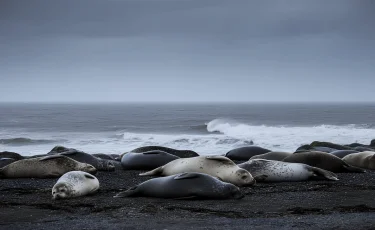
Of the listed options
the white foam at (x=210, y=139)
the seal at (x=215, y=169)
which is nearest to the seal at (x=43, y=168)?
the seal at (x=215, y=169)

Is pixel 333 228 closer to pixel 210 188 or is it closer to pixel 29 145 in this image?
pixel 210 188

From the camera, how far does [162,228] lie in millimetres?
6078

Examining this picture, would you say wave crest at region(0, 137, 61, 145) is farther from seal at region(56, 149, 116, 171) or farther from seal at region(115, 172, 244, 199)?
seal at region(115, 172, 244, 199)

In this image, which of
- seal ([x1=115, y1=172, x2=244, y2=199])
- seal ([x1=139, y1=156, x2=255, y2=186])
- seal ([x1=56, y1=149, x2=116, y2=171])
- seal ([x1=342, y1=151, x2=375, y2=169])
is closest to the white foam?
seal ([x1=342, y1=151, x2=375, y2=169])

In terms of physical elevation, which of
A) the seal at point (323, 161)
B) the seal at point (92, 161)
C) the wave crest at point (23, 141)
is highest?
the seal at point (323, 161)

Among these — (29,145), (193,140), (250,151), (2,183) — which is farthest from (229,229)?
(29,145)

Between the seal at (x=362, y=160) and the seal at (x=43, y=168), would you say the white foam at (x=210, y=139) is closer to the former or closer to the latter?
the seal at (x=362, y=160)

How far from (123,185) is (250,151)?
6.44m

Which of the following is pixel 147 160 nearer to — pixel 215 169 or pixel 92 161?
pixel 92 161

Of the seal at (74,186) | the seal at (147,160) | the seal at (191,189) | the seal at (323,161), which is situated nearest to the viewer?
the seal at (191,189)

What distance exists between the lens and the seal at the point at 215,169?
9.36 m

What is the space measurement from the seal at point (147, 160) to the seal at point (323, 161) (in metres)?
2.63

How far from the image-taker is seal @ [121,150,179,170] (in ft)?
39.1

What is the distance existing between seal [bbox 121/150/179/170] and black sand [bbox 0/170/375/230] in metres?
2.40
